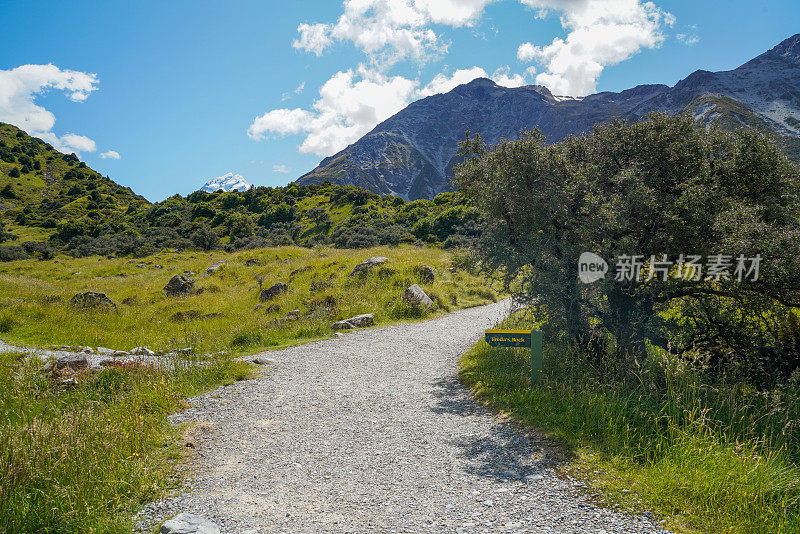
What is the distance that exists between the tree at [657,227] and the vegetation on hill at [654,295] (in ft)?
0.11

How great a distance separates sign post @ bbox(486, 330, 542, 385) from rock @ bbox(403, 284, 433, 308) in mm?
10533

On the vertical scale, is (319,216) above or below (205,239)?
above

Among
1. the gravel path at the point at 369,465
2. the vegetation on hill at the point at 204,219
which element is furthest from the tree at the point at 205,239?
the gravel path at the point at 369,465

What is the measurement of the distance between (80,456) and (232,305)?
16.4 m

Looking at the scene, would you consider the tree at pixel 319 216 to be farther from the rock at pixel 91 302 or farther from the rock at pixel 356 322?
the rock at pixel 356 322

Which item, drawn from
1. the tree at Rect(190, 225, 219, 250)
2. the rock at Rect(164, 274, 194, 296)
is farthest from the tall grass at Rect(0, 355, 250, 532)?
the tree at Rect(190, 225, 219, 250)

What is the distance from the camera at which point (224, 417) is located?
24.2 feet

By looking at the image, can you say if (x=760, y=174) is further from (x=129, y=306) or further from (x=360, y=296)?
(x=129, y=306)

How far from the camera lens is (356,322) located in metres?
16.1

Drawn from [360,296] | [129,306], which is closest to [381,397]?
[360,296]

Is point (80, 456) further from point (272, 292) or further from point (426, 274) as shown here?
point (426, 274)

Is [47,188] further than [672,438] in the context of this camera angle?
Yes

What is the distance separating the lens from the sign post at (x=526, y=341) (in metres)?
7.64

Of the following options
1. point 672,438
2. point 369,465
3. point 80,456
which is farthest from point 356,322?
point 672,438
